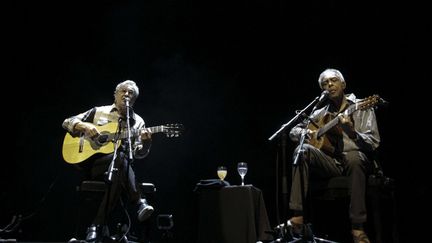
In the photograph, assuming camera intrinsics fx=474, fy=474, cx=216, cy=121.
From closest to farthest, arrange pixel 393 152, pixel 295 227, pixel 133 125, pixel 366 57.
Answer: pixel 295 227, pixel 133 125, pixel 393 152, pixel 366 57

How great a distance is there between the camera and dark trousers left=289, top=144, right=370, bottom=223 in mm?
3326

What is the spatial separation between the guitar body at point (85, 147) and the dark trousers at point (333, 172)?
1637 millimetres

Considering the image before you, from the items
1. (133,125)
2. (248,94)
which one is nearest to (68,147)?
(133,125)

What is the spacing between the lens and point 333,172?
12.0ft

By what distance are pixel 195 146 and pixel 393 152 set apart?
6.93ft

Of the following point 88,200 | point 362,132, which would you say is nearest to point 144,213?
point 88,200

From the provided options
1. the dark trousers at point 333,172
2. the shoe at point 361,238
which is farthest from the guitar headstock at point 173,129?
the shoe at point 361,238

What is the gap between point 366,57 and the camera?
4938mm

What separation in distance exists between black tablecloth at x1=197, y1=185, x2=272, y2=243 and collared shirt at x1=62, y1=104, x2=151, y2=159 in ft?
2.18

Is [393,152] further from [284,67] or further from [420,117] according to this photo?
[284,67]

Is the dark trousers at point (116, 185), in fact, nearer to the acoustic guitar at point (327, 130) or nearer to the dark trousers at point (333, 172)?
the dark trousers at point (333, 172)

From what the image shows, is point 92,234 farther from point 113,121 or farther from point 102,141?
point 113,121

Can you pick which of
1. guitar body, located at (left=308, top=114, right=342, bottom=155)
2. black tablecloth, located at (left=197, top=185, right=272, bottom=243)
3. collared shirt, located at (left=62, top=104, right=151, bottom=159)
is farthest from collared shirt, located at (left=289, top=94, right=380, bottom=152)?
collared shirt, located at (left=62, top=104, right=151, bottom=159)

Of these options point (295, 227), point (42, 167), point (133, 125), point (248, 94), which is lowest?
point (295, 227)
